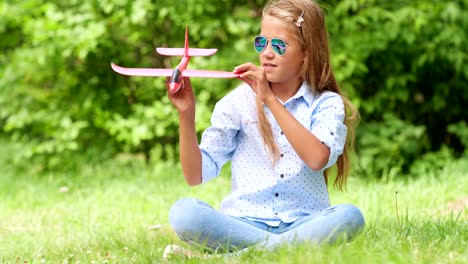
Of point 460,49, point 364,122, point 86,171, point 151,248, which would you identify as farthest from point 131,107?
point 151,248

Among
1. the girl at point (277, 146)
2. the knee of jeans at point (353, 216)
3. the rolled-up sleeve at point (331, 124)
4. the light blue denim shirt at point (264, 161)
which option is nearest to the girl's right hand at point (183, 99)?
the girl at point (277, 146)

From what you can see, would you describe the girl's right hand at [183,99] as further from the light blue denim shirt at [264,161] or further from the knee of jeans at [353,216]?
the knee of jeans at [353,216]

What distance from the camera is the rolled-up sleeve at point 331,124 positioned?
2855mm

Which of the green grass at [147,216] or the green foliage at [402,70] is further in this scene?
the green foliage at [402,70]

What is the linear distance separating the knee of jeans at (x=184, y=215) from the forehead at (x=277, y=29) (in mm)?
664

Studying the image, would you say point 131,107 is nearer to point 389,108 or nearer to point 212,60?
point 212,60

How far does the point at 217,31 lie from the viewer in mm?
5891

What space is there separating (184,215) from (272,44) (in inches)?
26.9

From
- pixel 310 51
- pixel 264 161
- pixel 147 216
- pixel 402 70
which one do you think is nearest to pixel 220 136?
pixel 264 161

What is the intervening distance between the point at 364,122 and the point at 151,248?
10.1 feet

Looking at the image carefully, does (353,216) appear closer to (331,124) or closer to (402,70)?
(331,124)

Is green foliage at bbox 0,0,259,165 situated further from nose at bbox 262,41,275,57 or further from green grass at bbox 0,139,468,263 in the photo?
nose at bbox 262,41,275,57

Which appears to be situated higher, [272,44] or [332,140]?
[272,44]

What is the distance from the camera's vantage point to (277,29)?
298 centimetres
